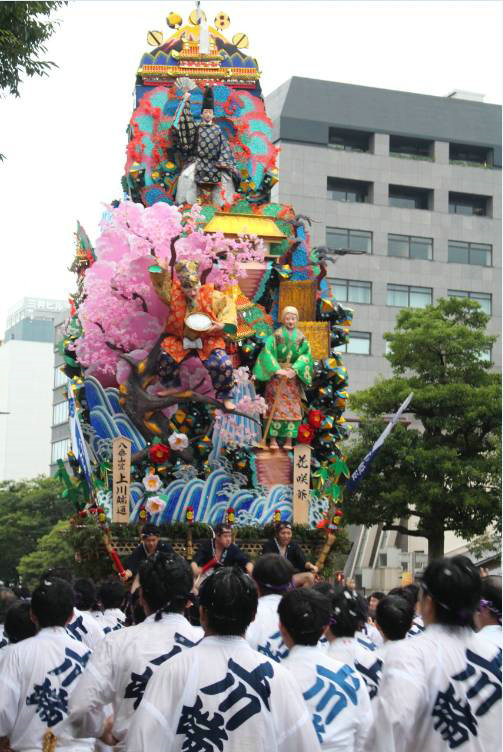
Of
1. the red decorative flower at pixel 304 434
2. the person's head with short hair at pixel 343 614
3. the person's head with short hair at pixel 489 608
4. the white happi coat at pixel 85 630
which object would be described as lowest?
the white happi coat at pixel 85 630

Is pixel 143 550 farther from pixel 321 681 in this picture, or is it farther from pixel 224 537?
pixel 321 681

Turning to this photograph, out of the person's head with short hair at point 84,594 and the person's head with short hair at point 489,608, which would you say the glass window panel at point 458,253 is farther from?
the person's head with short hair at point 489,608

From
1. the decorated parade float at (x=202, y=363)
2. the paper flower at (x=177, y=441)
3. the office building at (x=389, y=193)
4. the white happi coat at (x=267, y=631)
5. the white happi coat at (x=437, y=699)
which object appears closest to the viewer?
the white happi coat at (x=437, y=699)

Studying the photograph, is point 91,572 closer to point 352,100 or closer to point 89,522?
point 89,522

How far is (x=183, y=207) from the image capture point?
1942 centimetres

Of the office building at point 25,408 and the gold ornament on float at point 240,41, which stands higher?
the gold ornament on float at point 240,41

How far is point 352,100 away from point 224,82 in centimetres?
2587

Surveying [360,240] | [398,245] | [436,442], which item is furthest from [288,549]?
[398,245]

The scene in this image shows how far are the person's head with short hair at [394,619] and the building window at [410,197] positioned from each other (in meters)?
41.6

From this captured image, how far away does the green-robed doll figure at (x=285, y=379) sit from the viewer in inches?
743

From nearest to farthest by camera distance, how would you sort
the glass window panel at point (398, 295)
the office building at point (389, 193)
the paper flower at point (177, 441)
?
the paper flower at point (177, 441) < the office building at point (389, 193) < the glass window panel at point (398, 295)

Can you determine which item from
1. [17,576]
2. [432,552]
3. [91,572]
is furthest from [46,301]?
[91,572]

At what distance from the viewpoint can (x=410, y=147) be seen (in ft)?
157

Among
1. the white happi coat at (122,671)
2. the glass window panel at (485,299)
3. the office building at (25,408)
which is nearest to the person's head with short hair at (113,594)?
the white happi coat at (122,671)
